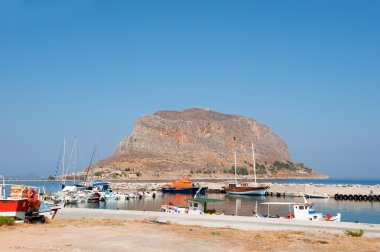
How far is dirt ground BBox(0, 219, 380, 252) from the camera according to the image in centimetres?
1805

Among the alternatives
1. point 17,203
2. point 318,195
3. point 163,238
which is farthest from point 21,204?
point 318,195

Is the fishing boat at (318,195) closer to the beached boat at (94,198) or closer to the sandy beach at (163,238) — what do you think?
the beached boat at (94,198)

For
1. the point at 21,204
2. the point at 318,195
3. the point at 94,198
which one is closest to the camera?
the point at 21,204

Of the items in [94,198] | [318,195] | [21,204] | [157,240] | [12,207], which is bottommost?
[157,240]

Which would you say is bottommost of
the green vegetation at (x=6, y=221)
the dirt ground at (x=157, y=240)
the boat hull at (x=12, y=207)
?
the dirt ground at (x=157, y=240)

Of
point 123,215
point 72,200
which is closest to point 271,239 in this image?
point 123,215

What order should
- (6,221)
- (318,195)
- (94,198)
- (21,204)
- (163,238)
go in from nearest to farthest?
1. (163,238)
2. (6,221)
3. (21,204)
4. (94,198)
5. (318,195)

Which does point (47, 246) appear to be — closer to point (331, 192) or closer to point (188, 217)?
point (188, 217)

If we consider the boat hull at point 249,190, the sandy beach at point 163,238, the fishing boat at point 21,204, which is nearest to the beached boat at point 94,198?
the boat hull at point 249,190

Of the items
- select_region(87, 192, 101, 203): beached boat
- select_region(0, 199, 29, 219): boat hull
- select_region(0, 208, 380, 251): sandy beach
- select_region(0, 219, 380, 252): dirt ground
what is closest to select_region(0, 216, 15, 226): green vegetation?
select_region(0, 219, 380, 252): dirt ground

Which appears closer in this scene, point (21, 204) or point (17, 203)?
point (17, 203)

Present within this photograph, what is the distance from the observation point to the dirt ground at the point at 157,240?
59.2 ft

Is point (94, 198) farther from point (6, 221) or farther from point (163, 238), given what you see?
point (163, 238)

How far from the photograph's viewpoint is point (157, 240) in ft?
65.5
